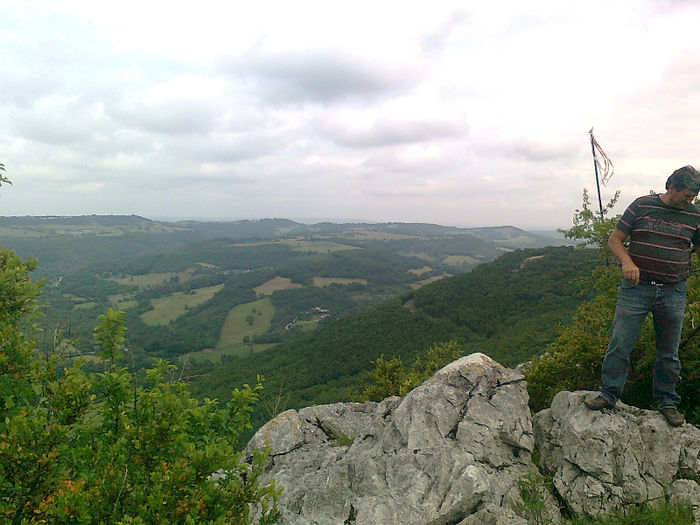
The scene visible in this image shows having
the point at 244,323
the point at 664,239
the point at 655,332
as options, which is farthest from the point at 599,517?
the point at 244,323

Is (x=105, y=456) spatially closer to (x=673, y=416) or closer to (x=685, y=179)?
(x=673, y=416)

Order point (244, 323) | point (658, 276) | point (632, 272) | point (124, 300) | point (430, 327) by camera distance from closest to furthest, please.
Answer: point (632, 272) < point (658, 276) < point (430, 327) < point (244, 323) < point (124, 300)

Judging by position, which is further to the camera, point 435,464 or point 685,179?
point 435,464

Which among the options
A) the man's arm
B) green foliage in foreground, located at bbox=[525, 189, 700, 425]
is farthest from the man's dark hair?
green foliage in foreground, located at bbox=[525, 189, 700, 425]

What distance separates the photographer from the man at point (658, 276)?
5438 mm

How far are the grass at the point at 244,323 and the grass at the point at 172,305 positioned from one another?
77.7ft

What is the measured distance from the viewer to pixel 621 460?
18.5 ft

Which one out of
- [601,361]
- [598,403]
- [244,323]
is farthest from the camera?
[244,323]

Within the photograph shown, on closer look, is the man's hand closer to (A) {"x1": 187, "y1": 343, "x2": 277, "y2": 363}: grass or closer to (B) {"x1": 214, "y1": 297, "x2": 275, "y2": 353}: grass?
(A) {"x1": 187, "y1": 343, "x2": 277, "y2": 363}: grass

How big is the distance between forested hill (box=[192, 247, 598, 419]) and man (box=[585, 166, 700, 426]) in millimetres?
47103

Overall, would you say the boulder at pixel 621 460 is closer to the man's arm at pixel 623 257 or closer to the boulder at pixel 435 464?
the boulder at pixel 435 464

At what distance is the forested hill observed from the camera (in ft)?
211

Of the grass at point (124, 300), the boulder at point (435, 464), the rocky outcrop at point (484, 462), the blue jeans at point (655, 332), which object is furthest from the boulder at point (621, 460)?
the grass at point (124, 300)

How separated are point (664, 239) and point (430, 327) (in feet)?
277
